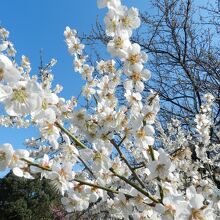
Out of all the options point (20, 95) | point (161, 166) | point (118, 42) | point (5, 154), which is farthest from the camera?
point (118, 42)

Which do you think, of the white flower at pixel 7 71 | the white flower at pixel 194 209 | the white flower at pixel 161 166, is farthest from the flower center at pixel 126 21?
the white flower at pixel 194 209

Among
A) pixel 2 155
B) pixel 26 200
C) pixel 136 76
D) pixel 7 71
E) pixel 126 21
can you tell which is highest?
pixel 26 200

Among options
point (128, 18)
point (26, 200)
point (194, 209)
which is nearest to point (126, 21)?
point (128, 18)

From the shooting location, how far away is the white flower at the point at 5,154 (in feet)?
6.72

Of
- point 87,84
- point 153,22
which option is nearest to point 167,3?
point 153,22

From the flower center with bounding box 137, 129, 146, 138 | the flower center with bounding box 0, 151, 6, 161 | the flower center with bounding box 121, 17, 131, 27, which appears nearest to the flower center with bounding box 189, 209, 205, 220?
the flower center with bounding box 137, 129, 146, 138

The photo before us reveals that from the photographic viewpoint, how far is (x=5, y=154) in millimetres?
2059

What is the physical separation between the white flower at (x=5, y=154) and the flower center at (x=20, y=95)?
1.35 feet

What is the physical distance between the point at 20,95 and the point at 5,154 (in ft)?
1.62

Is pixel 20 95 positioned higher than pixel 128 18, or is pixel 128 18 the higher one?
pixel 128 18

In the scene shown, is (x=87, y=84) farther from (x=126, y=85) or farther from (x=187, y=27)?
(x=187, y=27)

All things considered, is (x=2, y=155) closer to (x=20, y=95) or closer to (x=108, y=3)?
(x=20, y=95)

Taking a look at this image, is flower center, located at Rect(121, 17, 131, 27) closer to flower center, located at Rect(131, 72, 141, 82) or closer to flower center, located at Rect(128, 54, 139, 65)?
flower center, located at Rect(128, 54, 139, 65)

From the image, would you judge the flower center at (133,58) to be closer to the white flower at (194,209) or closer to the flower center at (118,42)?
the flower center at (118,42)
